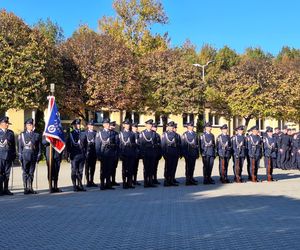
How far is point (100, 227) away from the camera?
8.65 m

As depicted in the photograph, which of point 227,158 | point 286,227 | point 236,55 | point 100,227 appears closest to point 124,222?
point 100,227

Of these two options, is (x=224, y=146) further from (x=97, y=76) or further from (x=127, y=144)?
(x=97, y=76)

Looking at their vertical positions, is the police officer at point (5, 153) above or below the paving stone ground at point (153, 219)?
above

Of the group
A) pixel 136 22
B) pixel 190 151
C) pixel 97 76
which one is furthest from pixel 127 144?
pixel 136 22

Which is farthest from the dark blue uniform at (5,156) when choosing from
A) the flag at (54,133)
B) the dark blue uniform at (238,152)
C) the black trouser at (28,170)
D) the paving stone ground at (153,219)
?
the dark blue uniform at (238,152)

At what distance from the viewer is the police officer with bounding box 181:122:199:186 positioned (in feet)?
53.5

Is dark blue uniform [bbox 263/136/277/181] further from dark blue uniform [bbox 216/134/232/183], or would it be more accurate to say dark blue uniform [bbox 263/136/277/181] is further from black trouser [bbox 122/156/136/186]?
black trouser [bbox 122/156/136/186]

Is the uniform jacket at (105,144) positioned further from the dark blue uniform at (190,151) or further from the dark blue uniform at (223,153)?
the dark blue uniform at (223,153)

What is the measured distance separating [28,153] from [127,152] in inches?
122

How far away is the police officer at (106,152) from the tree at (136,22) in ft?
87.8

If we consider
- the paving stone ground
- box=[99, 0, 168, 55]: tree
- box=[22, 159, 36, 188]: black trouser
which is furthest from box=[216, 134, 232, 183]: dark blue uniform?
box=[99, 0, 168, 55]: tree

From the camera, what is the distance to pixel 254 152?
17172mm

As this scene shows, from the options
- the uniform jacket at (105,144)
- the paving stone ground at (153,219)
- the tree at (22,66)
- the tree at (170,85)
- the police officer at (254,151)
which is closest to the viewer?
the paving stone ground at (153,219)

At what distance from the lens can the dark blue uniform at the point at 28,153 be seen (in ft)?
43.2
